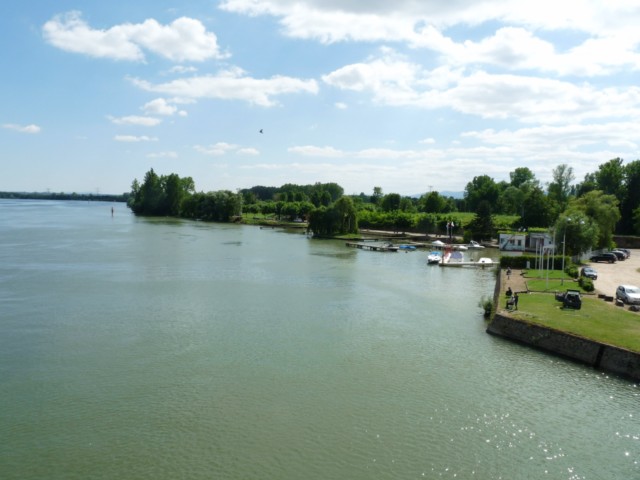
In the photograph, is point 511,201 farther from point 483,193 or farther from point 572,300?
point 572,300

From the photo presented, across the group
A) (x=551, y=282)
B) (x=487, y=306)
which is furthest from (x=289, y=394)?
(x=551, y=282)

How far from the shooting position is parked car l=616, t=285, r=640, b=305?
28.8m

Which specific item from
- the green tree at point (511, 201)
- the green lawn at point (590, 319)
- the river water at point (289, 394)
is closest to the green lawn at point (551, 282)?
the green lawn at point (590, 319)

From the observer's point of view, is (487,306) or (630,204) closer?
(487,306)

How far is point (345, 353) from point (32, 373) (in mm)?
13845

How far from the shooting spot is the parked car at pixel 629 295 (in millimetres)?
28766

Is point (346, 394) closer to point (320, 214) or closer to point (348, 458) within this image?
point (348, 458)

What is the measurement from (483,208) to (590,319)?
2440 inches

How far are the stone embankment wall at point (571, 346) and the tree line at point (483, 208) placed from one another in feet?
79.2

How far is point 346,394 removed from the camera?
20.2m

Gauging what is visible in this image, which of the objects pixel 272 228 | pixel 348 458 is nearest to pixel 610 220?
pixel 348 458

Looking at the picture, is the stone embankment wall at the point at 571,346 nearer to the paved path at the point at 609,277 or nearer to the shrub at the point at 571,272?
the paved path at the point at 609,277

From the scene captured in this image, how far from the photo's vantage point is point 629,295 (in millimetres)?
29047

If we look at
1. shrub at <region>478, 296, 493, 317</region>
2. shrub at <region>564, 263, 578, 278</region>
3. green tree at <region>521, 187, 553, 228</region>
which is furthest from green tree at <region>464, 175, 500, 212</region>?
shrub at <region>478, 296, 493, 317</region>
